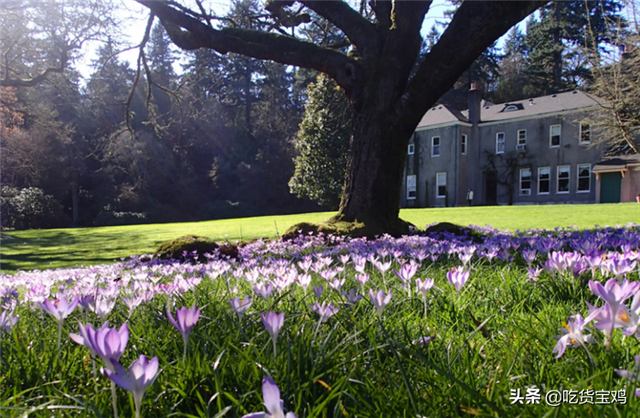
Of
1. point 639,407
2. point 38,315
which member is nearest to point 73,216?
point 38,315

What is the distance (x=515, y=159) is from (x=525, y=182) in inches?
79.1

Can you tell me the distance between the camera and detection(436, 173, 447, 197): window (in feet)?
114

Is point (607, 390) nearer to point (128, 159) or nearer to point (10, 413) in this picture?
point (10, 413)

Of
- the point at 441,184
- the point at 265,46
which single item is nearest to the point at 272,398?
the point at 265,46

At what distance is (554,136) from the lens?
103ft

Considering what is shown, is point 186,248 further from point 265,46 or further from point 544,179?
point 544,179

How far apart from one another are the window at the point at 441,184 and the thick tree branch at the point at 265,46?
28041mm

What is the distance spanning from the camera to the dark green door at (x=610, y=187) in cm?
2827

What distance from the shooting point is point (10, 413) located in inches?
42.3

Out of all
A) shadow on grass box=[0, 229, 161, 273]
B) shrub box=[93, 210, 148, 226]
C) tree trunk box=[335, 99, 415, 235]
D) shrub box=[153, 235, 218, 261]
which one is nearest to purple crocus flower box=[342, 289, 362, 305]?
shrub box=[153, 235, 218, 261]

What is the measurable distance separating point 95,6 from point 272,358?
13.3 meters

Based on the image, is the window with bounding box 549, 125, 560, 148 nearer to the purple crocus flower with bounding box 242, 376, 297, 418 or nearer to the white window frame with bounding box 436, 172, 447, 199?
the white window frame with bounding box 436, 172, 447, 199

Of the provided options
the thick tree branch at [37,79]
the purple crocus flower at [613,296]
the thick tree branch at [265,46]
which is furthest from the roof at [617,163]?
the purple crocus flower at [613,296]

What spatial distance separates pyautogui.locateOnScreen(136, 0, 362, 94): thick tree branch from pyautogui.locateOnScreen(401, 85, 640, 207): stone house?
26.7 metres
